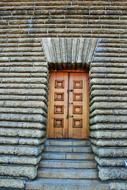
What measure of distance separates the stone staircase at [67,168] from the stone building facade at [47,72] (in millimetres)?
190

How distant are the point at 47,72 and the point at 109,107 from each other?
162cm

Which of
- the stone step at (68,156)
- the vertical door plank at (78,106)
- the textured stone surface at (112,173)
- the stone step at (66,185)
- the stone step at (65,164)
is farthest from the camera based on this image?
the vertical door plank at (78,106)

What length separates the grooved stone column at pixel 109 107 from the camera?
4.99 m

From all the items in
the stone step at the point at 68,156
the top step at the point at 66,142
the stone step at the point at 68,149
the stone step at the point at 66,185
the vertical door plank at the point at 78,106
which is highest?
the vertical door plank at the point at 78,106

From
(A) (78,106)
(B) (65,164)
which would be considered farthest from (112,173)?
(A) (78,106)

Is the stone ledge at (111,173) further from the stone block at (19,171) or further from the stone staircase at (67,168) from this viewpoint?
the stone block at (19,171)

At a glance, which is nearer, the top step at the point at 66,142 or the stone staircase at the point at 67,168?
the stone staircase at the point at 67,168

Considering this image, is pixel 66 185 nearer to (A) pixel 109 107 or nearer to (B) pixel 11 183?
(B) pixel 11 183

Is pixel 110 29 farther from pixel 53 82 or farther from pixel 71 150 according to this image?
pixel 71 150

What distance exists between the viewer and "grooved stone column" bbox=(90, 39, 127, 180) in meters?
4.99

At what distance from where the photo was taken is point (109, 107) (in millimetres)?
5457

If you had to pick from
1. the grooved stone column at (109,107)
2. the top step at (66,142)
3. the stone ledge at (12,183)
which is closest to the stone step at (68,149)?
the top step at (66,142)

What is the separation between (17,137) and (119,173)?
7.05ft

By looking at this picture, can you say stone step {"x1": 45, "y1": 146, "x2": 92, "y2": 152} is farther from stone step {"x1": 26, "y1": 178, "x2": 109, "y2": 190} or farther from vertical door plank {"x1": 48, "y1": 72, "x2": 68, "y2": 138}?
stone step {"x1": 26, "y1": 178, "x2": 109, "y2": 190}
